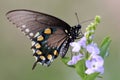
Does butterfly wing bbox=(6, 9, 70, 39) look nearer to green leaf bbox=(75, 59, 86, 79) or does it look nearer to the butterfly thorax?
the butterfly thorax

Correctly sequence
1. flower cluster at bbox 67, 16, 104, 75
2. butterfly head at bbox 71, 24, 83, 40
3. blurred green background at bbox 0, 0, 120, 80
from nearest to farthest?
flower cluster at bbox 67, 16, 104, 75, butterfly head at bbox 71, 24, 83, 40, blurred green background at bbox 0, 0, 120, 80

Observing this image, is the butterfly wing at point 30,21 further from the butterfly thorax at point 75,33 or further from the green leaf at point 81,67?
the green leaf at point 81,67

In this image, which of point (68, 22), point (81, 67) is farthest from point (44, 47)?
point (68, 22)

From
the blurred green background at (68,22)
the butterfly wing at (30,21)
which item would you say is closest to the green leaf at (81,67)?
the butterfly wing at (30,21)

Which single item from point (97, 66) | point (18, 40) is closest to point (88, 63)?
point (97, 66)

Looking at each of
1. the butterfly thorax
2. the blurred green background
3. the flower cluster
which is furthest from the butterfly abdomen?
the blurred green background

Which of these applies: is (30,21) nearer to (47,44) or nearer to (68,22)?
(47,44)
